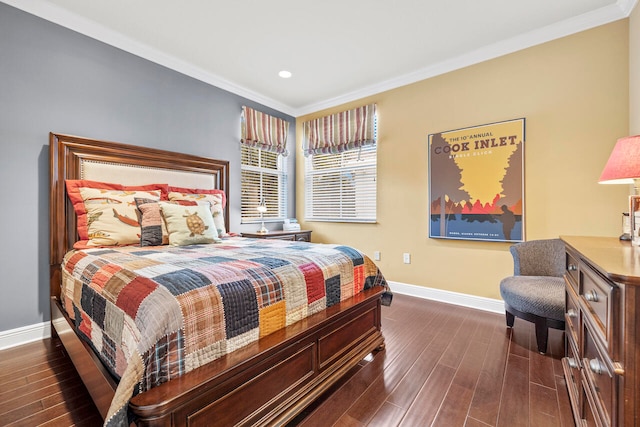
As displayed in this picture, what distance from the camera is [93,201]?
237 cm

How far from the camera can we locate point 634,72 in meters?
2.24

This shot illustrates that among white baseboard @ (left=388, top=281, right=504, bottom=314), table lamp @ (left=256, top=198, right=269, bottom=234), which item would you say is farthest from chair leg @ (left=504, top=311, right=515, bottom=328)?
table lamp @ (left=256, top=198, right=269, bottom=234)

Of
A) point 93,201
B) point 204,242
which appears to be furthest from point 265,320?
point 93,201

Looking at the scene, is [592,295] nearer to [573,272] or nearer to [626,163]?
[573,272]

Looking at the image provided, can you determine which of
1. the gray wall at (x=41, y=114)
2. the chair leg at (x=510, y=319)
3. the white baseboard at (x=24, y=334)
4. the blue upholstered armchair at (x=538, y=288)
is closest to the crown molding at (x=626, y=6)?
the blue upholstered armchair at (x=538, y=288)

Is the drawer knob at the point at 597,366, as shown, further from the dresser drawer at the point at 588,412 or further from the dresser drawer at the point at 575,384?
the dresser drawer at the point at 575,384

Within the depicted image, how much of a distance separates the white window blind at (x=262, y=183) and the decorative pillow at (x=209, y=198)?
→ 79 centimetres

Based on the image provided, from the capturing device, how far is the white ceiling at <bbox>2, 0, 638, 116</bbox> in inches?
93.2

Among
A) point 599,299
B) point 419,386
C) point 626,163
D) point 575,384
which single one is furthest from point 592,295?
point 419,386

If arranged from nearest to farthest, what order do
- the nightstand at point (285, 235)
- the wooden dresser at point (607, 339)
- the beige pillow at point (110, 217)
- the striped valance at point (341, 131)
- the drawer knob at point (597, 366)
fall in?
the wooden dresser at point (607, 339) < the drawer knob at point (597, 366) < the beige pillow at point (110, 217) < the nightstand at point (285, 235) < the striped valance at point (341, 131)

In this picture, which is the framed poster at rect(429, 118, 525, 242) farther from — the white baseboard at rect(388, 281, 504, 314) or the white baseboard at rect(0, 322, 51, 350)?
the white baseboard at rect(0, 322, 51, 350)

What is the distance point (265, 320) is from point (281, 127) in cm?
359

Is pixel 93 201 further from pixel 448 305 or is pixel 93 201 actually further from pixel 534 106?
pixel 534 106

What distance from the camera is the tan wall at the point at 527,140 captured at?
2449 mm
